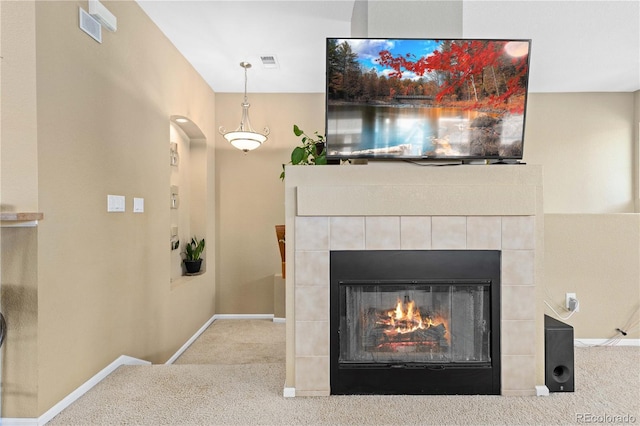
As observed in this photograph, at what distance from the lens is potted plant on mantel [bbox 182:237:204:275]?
4.10m

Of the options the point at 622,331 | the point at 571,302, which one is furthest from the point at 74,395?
the point at 622,331

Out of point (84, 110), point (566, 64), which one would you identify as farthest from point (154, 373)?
point (566, 64)

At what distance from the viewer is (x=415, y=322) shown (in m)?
2.09

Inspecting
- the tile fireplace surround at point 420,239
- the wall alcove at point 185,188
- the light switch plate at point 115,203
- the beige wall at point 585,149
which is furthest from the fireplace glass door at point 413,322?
the beige wall at point 585,149

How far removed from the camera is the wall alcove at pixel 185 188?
3873 mm

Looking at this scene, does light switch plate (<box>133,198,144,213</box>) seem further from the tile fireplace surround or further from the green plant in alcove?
the green plant in alcove

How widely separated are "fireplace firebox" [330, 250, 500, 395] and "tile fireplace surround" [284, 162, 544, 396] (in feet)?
0.16

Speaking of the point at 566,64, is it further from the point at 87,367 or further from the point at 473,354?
the point at 87,367

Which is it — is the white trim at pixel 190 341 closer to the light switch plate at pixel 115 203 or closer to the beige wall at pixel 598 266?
the light switch plate at pixel 115 203

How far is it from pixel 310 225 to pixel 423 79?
954 mm

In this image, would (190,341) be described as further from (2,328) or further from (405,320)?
(405,320)

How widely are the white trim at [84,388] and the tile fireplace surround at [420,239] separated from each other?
1067 millimetres

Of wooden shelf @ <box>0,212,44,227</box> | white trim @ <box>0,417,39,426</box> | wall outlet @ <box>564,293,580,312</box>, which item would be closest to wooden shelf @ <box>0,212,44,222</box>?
wooden shelf @ <box>0,212,44,227</box>

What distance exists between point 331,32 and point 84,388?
286cm
